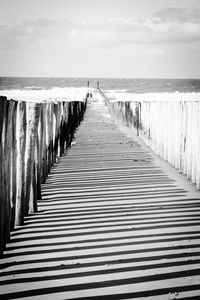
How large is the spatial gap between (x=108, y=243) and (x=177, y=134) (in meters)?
3.43

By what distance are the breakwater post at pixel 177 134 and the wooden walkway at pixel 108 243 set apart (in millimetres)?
353

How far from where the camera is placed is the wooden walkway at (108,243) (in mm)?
2465

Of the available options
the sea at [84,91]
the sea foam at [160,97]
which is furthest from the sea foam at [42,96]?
the sea foam at [160,97]

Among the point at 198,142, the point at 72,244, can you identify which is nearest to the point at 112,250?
the point at 72,244

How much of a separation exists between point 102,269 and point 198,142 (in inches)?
115

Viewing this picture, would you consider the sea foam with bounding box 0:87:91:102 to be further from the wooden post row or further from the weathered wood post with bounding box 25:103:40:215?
the weathered wood post with bounding box 25:103:40:215

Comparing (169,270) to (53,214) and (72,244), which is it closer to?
(72,244)

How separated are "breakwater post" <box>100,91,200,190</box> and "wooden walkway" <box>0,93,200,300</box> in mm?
353

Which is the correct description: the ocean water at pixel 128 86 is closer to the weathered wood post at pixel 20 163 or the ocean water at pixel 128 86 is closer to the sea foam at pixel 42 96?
the sea foam at pixel 42 96

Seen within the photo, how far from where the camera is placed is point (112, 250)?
3.02 metres

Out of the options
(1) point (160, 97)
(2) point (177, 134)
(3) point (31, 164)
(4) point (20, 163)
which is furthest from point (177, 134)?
(1) point (160, 97)

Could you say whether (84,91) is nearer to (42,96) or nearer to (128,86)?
(42,96)

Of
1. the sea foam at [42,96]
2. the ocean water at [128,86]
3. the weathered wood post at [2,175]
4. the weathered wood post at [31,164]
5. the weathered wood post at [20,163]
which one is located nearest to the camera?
the weathered wood post at [2,175]

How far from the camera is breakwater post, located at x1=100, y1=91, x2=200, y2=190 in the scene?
5188mm
